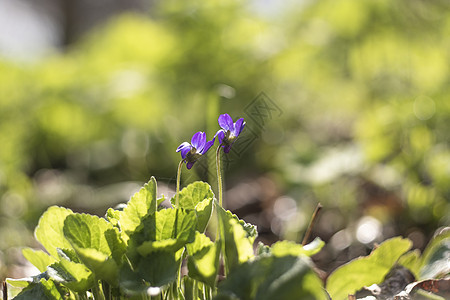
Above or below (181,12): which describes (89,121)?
below

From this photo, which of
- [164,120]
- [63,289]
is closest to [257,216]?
[164,120]

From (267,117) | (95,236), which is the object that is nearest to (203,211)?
(95,236)

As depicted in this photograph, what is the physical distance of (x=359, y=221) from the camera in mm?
1709

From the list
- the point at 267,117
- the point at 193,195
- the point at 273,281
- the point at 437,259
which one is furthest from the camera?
the point at 267,117

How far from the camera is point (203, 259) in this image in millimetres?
673

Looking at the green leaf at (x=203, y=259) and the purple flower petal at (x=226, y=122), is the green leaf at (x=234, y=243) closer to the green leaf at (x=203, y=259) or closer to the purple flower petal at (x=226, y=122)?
the green leaf at (x=203, y=259)

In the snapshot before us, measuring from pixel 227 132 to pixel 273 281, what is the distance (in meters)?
0.25

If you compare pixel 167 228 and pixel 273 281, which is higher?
pixel 167 228

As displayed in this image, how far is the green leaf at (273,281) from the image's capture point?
560mm

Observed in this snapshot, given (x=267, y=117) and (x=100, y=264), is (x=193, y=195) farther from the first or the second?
(x=267, y=117)

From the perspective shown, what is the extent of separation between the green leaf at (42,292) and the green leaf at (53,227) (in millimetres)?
98

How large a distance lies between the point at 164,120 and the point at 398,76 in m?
1.24

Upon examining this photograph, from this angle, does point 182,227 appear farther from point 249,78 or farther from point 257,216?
point 249,78

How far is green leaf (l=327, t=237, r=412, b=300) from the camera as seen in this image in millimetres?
861
